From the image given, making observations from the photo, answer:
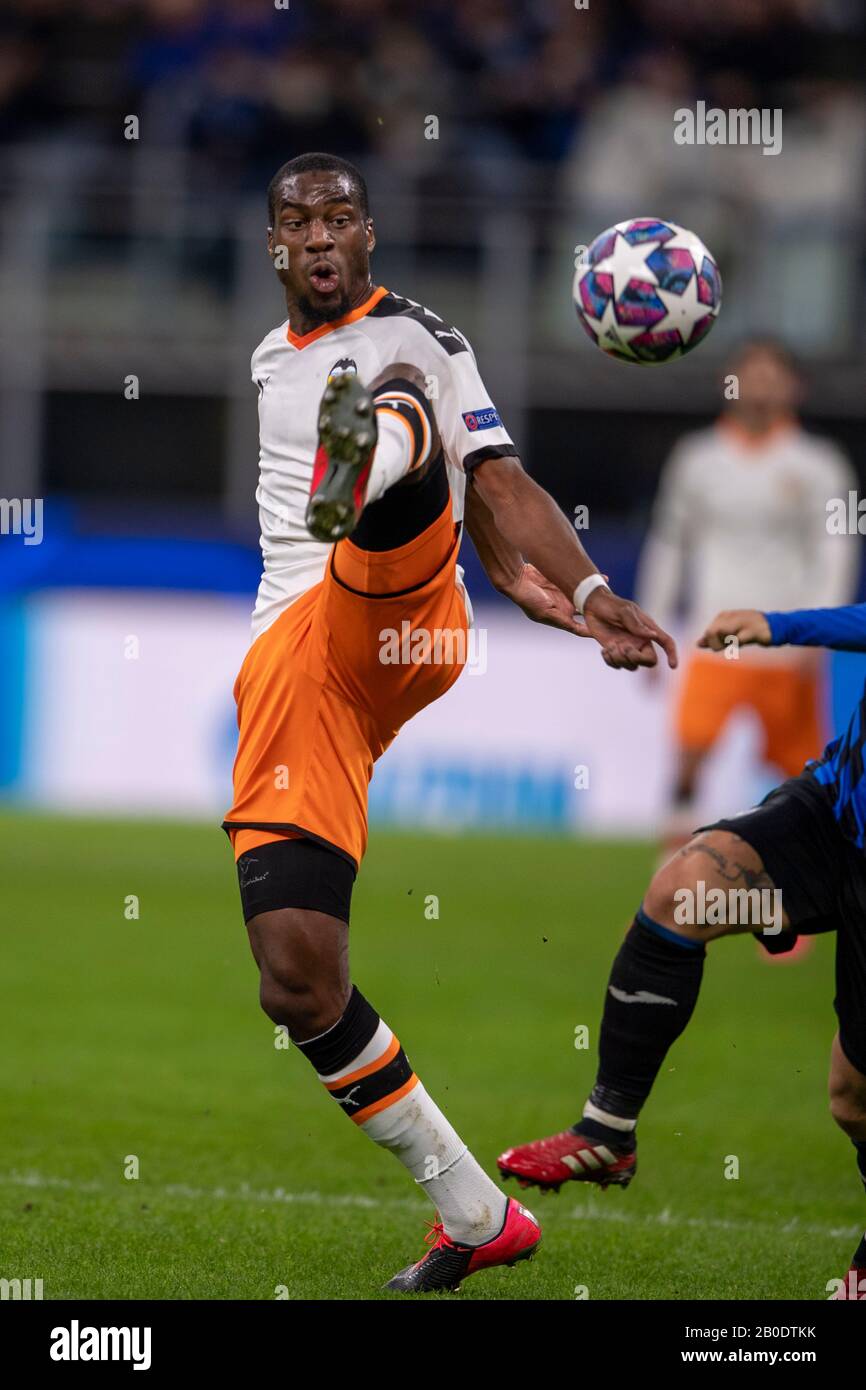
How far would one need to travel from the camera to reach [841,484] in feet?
35.6

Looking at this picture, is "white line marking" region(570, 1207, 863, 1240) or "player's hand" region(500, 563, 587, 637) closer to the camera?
"player's hand" region(500, 563, 587, 637)

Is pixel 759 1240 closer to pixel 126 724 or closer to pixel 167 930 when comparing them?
pixel 167 930

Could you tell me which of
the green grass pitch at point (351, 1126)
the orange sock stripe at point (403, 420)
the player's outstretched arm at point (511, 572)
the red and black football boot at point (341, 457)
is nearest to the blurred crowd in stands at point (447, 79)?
the green grass pitch at point (351, 1126)

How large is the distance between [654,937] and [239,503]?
12.0 m

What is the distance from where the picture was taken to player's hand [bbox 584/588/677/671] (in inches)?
→ 167

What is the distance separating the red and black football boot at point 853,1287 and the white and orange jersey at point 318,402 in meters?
2.03

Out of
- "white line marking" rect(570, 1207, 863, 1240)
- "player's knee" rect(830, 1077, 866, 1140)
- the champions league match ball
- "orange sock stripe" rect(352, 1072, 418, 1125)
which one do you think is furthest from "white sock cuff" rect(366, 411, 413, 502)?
"white line marking" rect(570, 1207, 863, 1240)

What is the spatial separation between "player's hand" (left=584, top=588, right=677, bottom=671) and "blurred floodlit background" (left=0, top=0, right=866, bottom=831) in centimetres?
918

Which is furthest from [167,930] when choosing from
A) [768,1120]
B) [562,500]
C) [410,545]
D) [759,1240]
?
[562,500]

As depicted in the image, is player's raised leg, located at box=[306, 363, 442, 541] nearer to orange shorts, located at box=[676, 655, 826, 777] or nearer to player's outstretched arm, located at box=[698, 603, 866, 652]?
player's outstretched arm, located at box=[698, 603, 866, 652]

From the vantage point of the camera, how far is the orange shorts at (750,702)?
10.4 meters

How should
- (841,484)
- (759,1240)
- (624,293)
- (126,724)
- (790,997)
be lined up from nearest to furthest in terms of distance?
(624,293) → (759,1240) → (790,997) → (841,484) → (126,724)

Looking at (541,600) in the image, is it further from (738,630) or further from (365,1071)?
(365,1071)

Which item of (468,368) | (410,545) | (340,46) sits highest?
(340,46)
